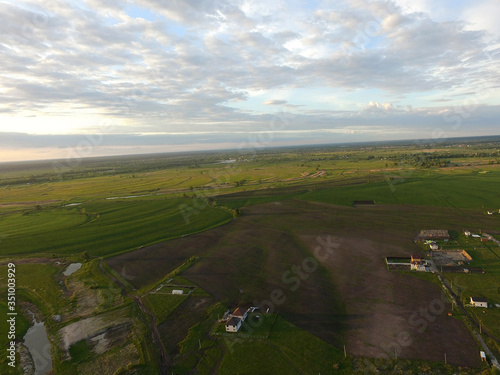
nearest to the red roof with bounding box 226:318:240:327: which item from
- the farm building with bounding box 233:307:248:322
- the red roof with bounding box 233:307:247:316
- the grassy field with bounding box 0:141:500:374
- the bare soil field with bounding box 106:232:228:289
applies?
the farm building with bounding box 233:307:248:322

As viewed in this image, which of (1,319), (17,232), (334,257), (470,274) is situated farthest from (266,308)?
(17,232)

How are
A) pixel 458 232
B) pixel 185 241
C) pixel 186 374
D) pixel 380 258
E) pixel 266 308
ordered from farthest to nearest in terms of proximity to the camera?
1. pixel 185 241
2. pixel 458 232
3. pixel 380 258
4. pixel 266 308
5. pixel 186 374

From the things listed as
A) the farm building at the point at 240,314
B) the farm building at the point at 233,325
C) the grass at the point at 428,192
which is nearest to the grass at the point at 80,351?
the farm building at the point at 233,325

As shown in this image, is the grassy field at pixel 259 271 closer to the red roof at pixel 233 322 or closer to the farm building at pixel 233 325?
the farm building at pixel 233 325

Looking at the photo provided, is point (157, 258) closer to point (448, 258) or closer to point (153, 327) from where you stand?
point (153, 327)

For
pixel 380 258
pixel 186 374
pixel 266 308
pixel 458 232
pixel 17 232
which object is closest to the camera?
pixel 186 374

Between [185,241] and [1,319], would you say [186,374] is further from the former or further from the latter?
[185,241]

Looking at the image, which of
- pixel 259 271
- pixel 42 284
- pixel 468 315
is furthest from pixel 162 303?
pixel 468 315
